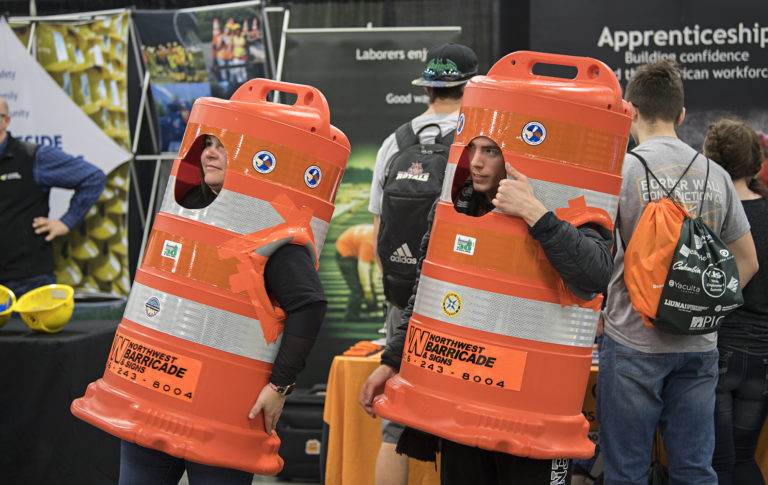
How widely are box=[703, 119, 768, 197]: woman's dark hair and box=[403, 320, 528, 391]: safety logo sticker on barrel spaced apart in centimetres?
164

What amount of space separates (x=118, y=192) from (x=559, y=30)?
337 cm

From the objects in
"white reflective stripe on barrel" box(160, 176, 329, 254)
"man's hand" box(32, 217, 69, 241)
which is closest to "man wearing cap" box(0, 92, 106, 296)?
"man's hand" box(32, 217, 69, 241)

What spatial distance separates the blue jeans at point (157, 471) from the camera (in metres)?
2.30

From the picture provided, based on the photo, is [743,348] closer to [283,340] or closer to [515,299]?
[515,299]

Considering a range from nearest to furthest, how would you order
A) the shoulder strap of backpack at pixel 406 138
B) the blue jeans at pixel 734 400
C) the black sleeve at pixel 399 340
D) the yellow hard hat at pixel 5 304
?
the black sleeve at pixel 399 340 < the blue jeans at pixel 734 400 < the shoulder strap of backpack at pixel 406 138 < the yellow hard hat at pixel 5 304

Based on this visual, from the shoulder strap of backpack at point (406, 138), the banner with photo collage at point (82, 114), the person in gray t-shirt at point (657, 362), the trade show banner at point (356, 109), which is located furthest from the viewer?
the banner with photo collage at point (82, 114)

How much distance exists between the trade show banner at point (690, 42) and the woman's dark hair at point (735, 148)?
1728 mm

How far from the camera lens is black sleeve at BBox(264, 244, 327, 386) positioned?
2.27 metres

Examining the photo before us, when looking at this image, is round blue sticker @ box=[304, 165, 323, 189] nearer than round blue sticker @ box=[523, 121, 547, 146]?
No

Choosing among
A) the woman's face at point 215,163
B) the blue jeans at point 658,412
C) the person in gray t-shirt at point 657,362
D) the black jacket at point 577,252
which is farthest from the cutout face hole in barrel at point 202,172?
the blue jeans at point 658,412

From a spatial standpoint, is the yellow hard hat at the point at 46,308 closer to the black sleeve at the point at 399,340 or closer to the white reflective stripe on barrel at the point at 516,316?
the black sleeve at the point at 399,340

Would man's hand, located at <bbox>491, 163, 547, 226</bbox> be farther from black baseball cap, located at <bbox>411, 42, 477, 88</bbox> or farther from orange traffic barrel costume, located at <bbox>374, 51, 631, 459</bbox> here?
black baseball cap, located at <bbox>411, 42, 477, 88</bbox>

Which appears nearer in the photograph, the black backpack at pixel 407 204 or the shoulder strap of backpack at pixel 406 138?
the black backpack at pixel 407 204

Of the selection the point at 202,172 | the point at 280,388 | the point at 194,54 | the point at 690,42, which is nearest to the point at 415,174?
the point at 202,172
